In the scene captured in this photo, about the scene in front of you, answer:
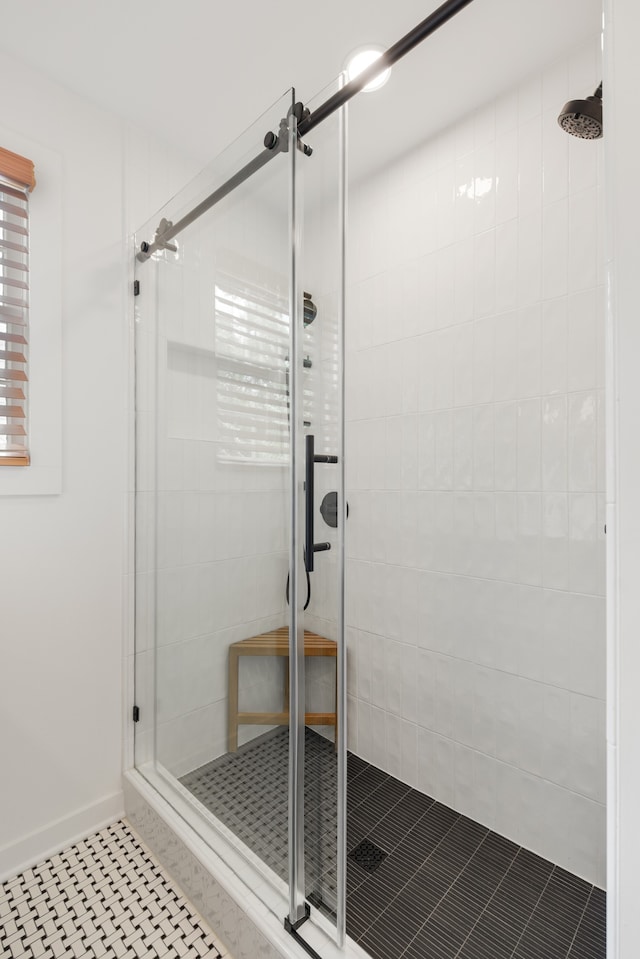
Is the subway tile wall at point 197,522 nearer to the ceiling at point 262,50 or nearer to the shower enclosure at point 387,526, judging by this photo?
the shower enclosure at point 387,526

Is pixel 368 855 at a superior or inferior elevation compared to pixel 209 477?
inferior

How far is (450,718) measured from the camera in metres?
1.76

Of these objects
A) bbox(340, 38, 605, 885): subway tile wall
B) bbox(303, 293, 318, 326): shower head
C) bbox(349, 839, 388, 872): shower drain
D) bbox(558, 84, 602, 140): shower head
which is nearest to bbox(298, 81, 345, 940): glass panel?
bbox(303, 293, 318, 326): shower head

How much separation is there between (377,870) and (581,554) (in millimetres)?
1114

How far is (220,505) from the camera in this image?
1348 mm

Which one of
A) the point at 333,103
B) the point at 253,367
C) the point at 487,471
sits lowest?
the point at 487,471

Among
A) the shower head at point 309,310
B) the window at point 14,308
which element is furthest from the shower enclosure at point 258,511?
the window at point 14,308

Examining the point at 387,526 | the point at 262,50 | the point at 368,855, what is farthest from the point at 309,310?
the point at 368,855

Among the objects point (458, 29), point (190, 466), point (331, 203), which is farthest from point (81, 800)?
point (458, 29)

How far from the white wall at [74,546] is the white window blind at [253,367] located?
574 millimetres

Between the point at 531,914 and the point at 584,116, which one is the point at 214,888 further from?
the point at 584,116

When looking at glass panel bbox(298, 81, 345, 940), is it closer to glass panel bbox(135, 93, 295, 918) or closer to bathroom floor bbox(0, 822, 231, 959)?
glass panel bbox(135, 93, 295, 918)

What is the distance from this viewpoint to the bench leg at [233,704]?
127 cm

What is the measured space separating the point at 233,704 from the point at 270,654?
0.22m
